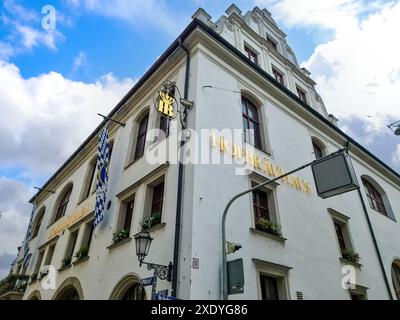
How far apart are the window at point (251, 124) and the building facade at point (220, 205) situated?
0.07m

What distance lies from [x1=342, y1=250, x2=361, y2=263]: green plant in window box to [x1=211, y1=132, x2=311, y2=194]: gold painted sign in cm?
262

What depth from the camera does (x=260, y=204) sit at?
32.0 feet

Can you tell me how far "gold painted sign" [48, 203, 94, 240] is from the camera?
43.0 feet

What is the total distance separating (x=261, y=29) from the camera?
1741 cm

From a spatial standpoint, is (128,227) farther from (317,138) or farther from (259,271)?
(317,138)

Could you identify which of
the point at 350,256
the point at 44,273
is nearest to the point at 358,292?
the point at 350,256

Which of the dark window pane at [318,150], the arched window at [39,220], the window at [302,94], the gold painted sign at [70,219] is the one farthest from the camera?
the arched window at [39,220]

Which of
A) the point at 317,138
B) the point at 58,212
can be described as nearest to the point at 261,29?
the point at 317,138

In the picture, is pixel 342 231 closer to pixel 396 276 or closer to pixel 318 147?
pixel 396 276

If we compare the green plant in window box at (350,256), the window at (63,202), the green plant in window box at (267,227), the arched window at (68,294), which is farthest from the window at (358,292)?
the window at (63,202)

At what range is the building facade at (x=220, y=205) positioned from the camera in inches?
307

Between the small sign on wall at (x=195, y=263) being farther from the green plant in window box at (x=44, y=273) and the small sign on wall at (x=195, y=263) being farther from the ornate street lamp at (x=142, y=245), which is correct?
the green plant in window box at (x=44, y=273)

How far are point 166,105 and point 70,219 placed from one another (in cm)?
842

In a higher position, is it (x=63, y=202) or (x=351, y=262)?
(x=63, y=202)
